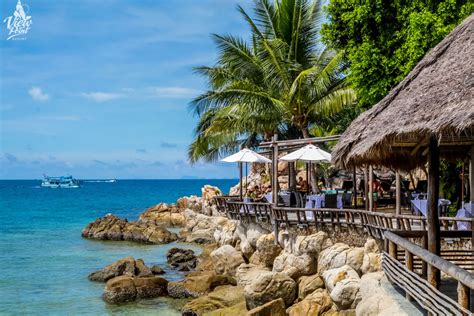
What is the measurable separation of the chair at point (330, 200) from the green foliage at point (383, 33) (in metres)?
3.49

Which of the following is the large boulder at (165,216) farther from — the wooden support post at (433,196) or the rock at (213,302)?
the wooden support post at (433,196)

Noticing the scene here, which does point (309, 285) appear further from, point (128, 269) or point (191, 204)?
point (191, 204)

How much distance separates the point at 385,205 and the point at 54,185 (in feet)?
447

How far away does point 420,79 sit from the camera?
8859 millimetres

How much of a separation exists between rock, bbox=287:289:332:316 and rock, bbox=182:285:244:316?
2165mm

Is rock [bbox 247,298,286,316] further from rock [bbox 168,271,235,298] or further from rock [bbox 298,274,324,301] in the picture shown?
rock [bbox 168,271,235,298]

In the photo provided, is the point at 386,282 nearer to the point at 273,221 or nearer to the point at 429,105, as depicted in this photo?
the point at 429,105

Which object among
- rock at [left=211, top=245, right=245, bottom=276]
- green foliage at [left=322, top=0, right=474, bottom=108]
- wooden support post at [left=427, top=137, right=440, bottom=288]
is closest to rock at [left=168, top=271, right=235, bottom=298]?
rock at [left=211, top=245, right=245, bottom=276]

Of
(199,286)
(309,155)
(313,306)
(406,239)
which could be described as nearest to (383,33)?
(309,155)

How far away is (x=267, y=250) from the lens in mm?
18375

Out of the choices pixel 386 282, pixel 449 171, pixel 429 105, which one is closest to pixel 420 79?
pixel 429 105

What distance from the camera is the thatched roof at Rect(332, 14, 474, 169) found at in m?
7.18

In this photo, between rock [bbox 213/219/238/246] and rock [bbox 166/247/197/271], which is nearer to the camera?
rock [bbox 213/219/238/246]

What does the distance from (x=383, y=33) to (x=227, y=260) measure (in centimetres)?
859
